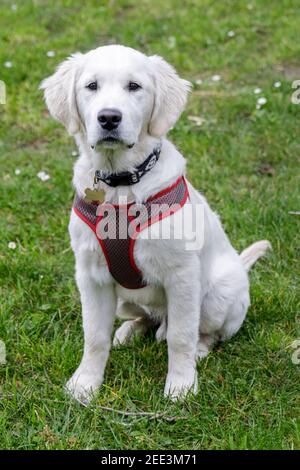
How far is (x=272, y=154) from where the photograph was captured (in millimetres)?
4766

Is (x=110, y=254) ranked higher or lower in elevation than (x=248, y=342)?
higher

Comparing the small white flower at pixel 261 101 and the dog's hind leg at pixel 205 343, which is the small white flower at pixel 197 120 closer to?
the small white flower at pixel 261 101

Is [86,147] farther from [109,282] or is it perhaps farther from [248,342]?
[248,342]

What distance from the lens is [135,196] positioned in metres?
2.79

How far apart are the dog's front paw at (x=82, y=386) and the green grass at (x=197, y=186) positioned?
0.05m

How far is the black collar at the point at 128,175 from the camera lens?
111 inches

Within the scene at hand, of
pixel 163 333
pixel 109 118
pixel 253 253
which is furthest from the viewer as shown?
pixel 253 253

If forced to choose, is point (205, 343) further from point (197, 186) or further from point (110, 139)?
point (197, 186)

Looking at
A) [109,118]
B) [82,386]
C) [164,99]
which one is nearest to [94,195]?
[109,118]

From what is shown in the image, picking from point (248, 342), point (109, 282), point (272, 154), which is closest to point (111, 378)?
point (109, 282)

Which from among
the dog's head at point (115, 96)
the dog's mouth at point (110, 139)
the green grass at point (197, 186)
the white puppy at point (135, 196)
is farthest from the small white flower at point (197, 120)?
the dog's mouth at point (110, 139)

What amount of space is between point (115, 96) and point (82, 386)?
3.95 feet

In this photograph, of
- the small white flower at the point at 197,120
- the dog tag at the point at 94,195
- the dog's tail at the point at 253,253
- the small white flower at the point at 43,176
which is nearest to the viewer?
the dog tag at the point at 94,195

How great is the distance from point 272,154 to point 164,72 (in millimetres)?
2048
